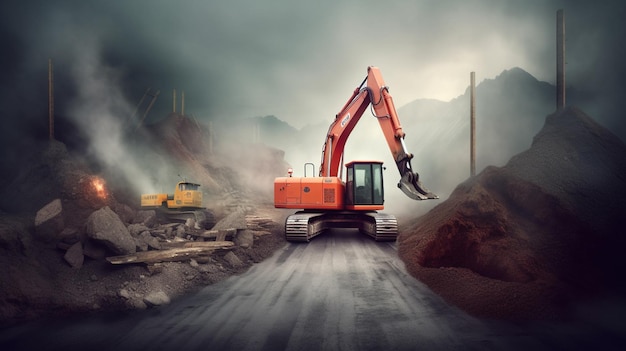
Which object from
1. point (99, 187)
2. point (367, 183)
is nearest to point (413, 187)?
point (367, 183)

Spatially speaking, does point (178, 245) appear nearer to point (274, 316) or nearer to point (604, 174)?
point (274, 316)

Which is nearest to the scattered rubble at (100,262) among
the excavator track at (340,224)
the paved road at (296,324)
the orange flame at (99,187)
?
the paved road at (296,324)

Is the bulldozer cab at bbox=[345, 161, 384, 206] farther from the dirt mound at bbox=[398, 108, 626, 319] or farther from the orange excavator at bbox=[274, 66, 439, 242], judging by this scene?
the dirt mound at bbox=[398, 108, 626, 319]

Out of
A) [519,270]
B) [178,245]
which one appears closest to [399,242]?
[519,270]

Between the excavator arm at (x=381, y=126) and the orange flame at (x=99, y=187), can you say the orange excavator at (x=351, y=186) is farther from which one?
the orange flame at (x=99, y=187)

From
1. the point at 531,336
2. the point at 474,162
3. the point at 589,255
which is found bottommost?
the point at 531,336

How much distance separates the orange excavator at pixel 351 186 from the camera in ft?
38.6

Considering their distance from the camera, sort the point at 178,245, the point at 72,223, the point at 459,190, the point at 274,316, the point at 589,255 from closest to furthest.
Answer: the point at 274,316 → the point at 589,255 → the point at 178,245 → the point at 72,223 → the point at 459,190

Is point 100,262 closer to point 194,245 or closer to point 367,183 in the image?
point 194,245

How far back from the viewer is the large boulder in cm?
775

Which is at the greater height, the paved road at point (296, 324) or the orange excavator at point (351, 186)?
the orange excavator at point (351, 186)

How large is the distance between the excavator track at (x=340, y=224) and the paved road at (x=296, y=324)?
12.7 feet

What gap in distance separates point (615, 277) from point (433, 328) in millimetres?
4577

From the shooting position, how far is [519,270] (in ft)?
23.2
